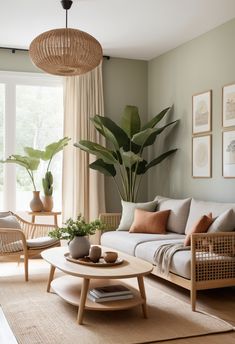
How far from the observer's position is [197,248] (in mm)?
4152

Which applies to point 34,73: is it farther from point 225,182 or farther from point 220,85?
point 225,182

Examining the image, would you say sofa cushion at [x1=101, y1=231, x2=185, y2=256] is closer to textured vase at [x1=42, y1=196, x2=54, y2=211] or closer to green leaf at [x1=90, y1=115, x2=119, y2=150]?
textured vase at [x1=42, y1=196, x2=54, y2=211]

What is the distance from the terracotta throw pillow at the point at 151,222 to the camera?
536 centimetres

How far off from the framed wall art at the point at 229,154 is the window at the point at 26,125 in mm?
2483

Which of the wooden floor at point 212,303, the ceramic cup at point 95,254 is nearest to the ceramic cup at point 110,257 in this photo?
the ceramic cup at point 95,254

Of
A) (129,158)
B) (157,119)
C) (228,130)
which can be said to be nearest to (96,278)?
(228,130)

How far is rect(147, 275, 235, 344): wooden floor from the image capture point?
10.6 ft

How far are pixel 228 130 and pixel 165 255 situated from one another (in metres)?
1.65

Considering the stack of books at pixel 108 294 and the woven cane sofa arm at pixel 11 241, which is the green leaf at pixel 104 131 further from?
the stack of books at pixel 108 294

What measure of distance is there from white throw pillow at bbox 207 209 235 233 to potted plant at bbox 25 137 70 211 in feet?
8.05

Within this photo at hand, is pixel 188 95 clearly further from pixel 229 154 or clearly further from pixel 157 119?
pixel 229 154

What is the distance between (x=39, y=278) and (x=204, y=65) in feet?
10.2

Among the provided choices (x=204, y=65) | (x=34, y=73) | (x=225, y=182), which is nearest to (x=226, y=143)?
(x=225, y=182)

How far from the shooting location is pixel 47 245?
5055 mm
